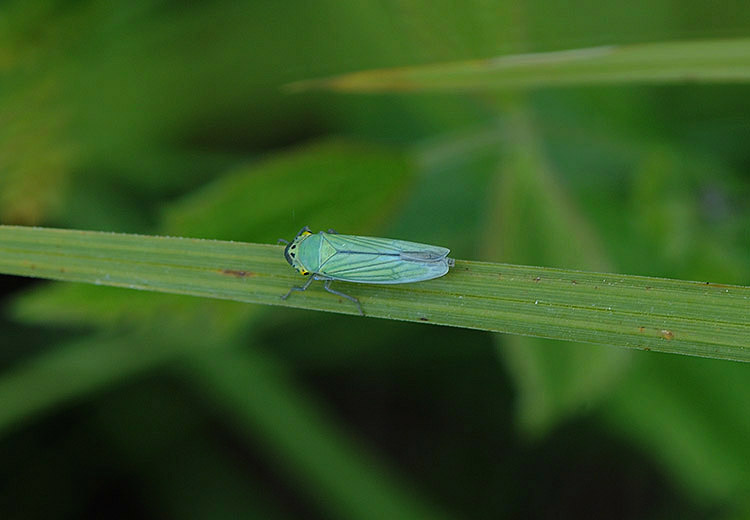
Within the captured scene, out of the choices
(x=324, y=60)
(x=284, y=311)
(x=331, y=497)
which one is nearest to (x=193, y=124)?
(x=324, y=60)

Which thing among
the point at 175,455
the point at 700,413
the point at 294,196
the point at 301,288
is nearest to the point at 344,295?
the point at 301,288

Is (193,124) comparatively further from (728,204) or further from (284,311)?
(728,204)

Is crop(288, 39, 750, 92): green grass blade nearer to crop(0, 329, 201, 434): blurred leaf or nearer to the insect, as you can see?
the insect

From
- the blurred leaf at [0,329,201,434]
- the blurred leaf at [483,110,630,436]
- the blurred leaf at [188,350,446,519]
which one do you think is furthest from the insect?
the blurred leaf at [0,329,201,434]

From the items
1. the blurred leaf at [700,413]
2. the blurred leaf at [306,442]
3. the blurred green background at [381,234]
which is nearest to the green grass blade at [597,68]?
the blurred green background at [381,234]

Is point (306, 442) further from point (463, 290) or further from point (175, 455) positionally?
point (463, 290)
